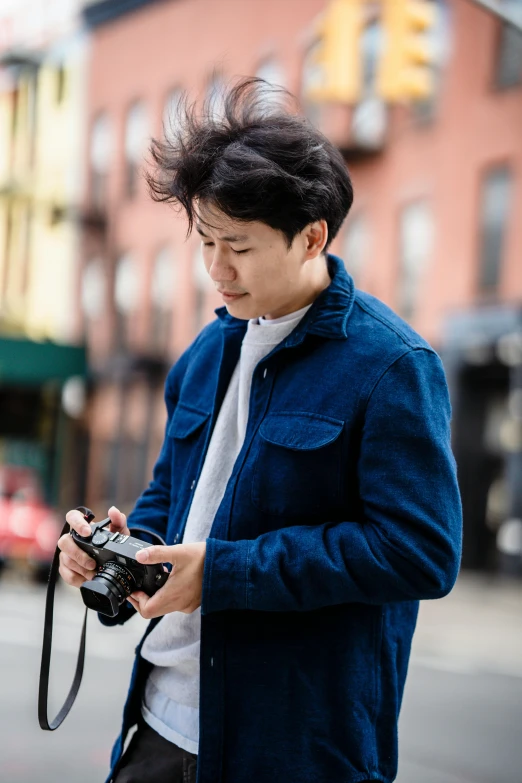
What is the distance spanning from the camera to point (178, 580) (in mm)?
1816

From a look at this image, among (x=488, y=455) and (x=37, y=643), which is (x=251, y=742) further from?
(x=488, y=455)

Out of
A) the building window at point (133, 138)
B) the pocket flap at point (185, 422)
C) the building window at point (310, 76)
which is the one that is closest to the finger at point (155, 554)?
the pocket flap at point (185, 422)

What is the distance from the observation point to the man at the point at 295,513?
5.86 ft

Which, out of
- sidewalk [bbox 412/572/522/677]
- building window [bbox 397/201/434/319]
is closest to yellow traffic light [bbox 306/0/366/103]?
building window [bbox 397/201/434/319]

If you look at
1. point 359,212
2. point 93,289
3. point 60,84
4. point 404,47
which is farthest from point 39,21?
point 404,47

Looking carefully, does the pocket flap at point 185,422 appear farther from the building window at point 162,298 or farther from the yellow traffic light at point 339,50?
the building window at point 162,298

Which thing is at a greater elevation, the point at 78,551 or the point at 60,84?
the point at 60,84

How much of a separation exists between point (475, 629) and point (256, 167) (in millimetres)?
10171

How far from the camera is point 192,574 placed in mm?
1817

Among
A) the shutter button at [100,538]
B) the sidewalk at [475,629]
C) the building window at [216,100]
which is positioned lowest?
the sidewalk at [475,629]

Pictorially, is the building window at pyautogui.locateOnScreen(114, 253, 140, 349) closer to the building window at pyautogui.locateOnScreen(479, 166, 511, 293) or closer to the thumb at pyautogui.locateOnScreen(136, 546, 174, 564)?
the building window at pyautogui.locateOnScreen(479, 166, 511, 293)

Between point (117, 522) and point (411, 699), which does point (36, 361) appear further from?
point (117, 522)

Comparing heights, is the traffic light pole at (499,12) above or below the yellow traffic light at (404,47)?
below

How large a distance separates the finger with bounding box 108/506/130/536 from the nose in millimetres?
521
